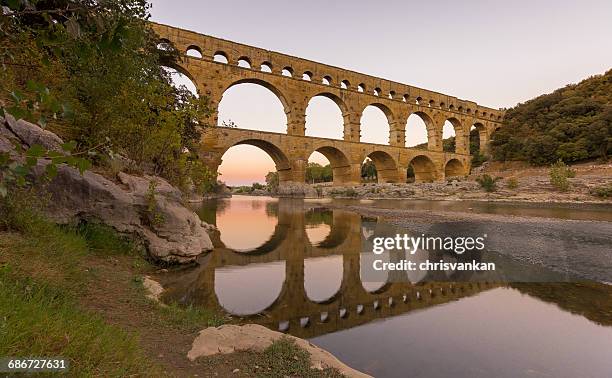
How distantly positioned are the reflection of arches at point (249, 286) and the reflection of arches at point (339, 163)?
26471 millimetres

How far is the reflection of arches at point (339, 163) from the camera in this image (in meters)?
32.8

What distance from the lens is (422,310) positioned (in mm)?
4410

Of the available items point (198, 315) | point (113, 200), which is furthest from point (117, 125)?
point (198, 315)

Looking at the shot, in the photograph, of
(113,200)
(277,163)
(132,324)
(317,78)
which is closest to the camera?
(132,324)

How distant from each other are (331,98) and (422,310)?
106 feet

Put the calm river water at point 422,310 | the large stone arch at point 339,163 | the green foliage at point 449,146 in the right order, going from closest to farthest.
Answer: the calm river water at point 422,310 → the large stone arch at point 339,163 → the green foliage at point 449,146

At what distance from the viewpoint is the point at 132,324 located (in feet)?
10.3

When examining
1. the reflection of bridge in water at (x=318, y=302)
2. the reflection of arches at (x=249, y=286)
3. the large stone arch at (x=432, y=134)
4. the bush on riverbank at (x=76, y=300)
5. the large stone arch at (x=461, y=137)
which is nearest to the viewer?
the bush on riverbank at (x=76, y=300)

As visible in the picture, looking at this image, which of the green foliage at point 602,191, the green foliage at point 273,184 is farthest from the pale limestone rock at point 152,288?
the green foliage at point 273,184

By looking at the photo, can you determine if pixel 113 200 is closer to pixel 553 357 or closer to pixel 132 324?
pixel 132 324

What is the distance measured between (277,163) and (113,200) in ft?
80.7

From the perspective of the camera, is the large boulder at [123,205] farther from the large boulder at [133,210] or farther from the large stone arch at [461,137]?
the large stone arch at [461,137]

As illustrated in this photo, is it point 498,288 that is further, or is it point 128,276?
point 498,288

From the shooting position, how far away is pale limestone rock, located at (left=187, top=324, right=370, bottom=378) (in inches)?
109
